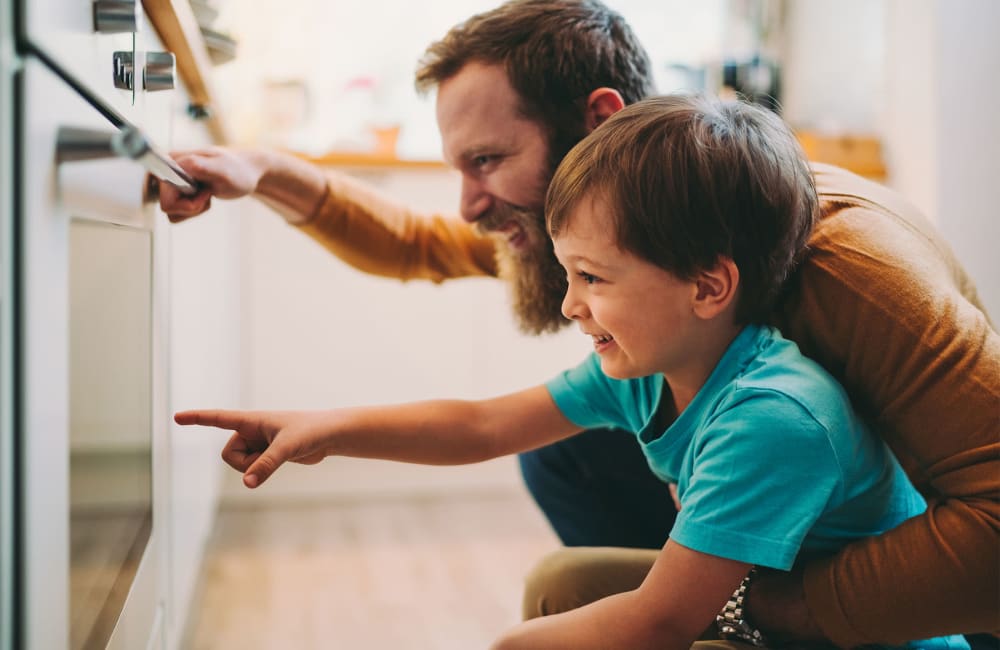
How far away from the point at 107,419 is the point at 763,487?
1.61ft

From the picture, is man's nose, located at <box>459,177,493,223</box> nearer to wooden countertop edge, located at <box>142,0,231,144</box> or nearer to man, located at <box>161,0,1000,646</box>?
man, located at <box>161,0,1000,646</box>

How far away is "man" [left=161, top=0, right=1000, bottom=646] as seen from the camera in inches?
29.5

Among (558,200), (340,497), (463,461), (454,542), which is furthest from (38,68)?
(340,497)

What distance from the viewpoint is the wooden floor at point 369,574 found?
1.60 m

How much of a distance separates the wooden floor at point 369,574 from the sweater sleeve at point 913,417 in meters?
0.91

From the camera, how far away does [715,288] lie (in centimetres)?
78

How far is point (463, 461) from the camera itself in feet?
3.26

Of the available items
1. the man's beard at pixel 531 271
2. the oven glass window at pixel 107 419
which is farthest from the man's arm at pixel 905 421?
the oven glass window at pixel 107 419

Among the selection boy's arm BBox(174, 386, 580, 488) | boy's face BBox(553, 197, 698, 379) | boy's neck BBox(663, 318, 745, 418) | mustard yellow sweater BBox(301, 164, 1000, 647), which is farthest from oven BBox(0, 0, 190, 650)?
mustard yellow sweater BBox(301, 164, 1000, 647)

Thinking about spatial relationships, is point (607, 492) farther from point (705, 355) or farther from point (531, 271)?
point (705, 355)

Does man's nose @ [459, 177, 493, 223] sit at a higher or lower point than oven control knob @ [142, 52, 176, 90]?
lower

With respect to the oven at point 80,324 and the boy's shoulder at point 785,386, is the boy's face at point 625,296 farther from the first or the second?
the oven at point 80,324

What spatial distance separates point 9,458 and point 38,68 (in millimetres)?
198

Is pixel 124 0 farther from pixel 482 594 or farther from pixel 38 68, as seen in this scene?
pixel 482 594
